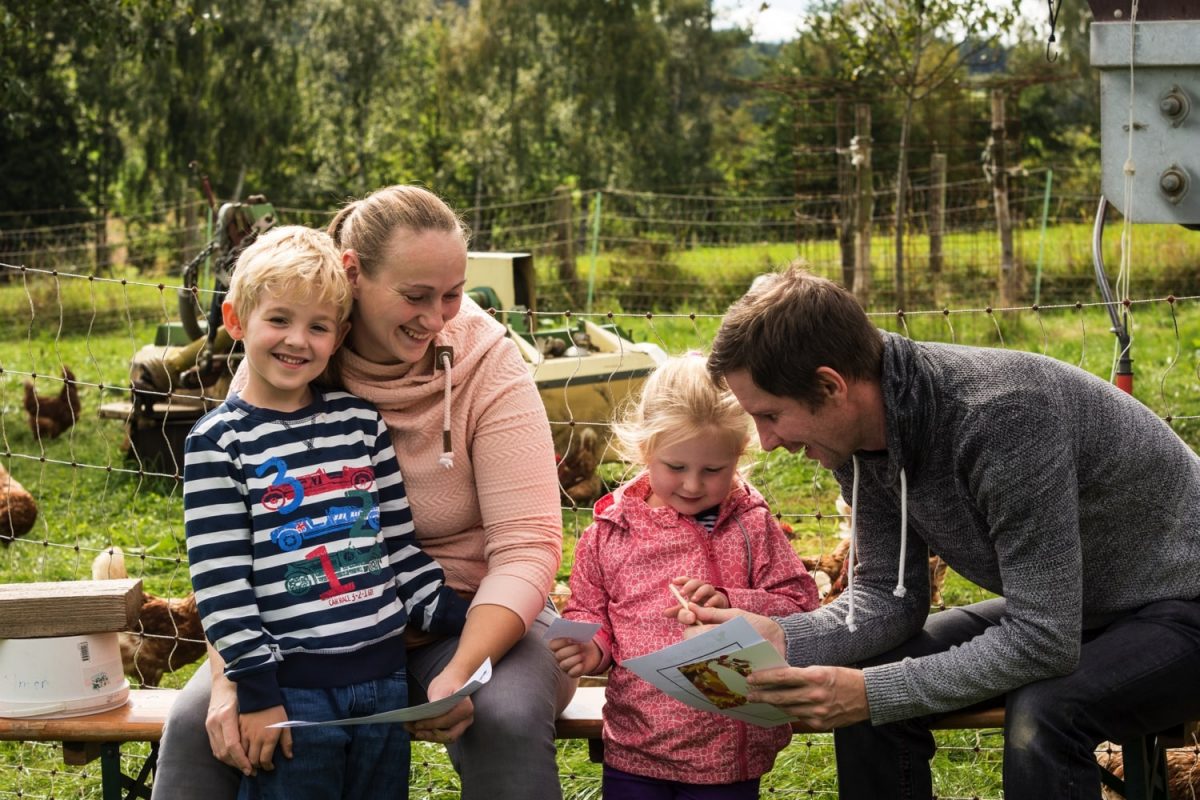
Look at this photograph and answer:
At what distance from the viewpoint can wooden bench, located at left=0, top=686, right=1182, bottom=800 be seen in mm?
2488

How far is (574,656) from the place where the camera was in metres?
2.46

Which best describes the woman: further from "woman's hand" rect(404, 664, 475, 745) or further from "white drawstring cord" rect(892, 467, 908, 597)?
"white drawstring cord" rect(892, 467, 908, 597)

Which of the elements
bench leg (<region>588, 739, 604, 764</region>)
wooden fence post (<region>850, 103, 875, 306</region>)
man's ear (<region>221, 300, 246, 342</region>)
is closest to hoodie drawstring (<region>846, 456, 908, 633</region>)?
bench leg (<region>588, 739, 604, 764</region>)

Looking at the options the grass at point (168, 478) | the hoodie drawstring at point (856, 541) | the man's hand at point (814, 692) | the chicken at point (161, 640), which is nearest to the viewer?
the man's hand at point (814, 692)

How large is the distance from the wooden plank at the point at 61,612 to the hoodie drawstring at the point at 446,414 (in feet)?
2.42

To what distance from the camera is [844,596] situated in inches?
98.5

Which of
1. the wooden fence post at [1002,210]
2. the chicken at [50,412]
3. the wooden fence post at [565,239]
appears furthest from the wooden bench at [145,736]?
the wooden fence post at [565,239]

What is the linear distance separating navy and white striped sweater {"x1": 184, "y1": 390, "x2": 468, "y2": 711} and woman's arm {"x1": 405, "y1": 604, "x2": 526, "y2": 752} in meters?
0.14

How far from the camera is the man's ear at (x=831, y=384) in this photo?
2127 mm

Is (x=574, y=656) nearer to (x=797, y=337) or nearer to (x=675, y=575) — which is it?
(x=675, y=575)

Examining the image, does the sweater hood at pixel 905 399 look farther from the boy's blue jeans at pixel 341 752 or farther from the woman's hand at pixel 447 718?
the boy's blue jeans at pixel 341 752

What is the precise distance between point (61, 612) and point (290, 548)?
0.65 m

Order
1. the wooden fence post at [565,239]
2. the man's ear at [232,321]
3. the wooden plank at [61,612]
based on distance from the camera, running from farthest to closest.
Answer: the wooden fence post at [565,239], the wooden plank at [61,612], the man's ear at [232,321]

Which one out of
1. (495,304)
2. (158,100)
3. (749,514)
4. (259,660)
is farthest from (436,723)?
(158,100)
